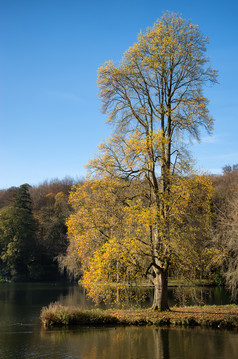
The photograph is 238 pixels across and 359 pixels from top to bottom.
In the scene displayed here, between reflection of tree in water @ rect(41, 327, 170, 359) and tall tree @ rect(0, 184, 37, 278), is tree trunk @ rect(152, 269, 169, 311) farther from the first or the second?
tall tree @ rect(0, 184, 37, 278)

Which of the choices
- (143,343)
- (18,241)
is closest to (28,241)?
(18,241)

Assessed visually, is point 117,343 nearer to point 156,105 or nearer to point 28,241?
point 156,105

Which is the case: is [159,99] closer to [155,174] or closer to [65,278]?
[155,174]

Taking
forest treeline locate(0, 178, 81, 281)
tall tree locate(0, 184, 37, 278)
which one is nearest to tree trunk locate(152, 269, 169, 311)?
forest treeline locate(0, 178, 81, 281)

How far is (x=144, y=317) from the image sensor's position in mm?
15312

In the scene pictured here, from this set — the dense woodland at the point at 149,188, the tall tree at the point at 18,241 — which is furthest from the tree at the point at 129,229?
the tall tree at the point at 18,241

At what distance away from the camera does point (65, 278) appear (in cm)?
5369

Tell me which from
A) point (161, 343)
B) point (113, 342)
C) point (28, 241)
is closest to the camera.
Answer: point (161, 343)

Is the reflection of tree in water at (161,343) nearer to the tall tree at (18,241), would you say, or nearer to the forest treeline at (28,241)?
the forest treeline at (28,241)

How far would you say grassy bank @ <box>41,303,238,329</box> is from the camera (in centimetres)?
1480

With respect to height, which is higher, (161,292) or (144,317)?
(161,292)

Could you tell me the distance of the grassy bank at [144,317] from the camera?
14805 mm

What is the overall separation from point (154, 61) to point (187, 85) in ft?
7.12

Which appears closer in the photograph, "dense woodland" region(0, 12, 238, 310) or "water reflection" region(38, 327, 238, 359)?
"water reflection" region(38, 327, 238, 359)
